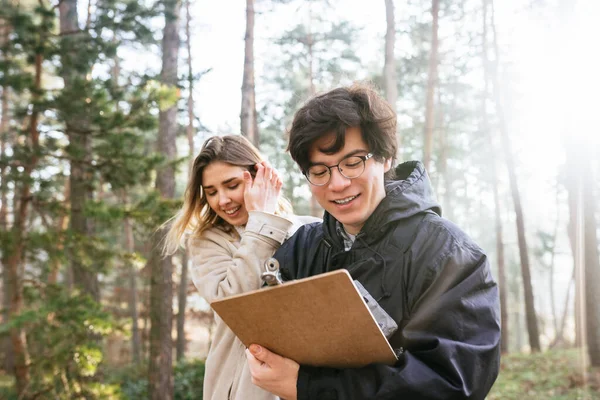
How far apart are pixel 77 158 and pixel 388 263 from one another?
5.43 m

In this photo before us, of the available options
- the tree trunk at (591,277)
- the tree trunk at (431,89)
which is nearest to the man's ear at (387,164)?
the tree trunk at (591,277)

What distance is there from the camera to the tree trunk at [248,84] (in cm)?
857

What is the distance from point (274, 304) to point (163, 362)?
8554 mm

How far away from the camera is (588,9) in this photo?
11.1 metres

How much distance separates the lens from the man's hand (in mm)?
1562

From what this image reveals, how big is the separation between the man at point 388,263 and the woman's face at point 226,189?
70 cm

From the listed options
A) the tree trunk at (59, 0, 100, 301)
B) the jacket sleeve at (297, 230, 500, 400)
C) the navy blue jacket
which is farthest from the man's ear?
the tree trunk at (59, 0, 100, 301)

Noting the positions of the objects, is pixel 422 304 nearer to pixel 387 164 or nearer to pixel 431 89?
pixel 387 164

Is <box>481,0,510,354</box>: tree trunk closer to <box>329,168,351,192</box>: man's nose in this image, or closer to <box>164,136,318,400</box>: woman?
<box>164,136,318,400</box>: woman

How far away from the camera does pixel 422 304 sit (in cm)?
147

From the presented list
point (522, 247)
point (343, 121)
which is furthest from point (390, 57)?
point (343, 121)

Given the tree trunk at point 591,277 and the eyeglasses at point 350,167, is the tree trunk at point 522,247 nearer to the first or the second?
the tree trunk at point 591,277

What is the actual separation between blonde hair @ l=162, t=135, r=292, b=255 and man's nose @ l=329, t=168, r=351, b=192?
37.3 inches

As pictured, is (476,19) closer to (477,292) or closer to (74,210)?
(74,210)
